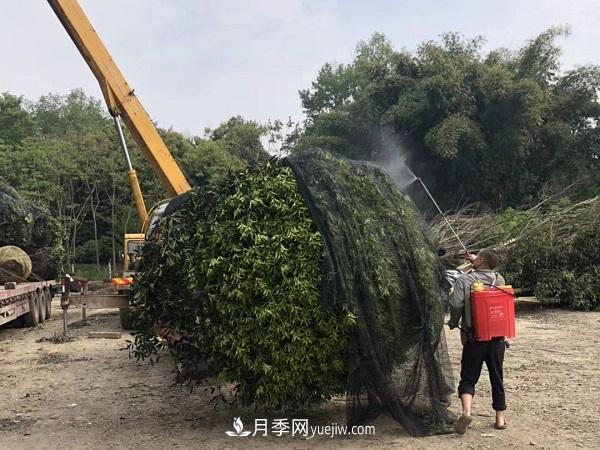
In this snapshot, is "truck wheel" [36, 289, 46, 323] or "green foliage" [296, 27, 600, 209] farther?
"green foliage" [296, 27, 600, 209]

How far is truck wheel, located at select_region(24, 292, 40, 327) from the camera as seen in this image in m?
13.6

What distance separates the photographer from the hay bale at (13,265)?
501 inches

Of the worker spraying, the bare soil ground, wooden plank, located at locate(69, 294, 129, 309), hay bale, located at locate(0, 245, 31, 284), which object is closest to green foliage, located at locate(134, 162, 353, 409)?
the bare soil ground

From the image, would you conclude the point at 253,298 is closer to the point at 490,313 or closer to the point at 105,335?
the point at 490,313

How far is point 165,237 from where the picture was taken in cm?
545

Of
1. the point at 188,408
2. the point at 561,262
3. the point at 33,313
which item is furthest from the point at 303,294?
the point at 33,313

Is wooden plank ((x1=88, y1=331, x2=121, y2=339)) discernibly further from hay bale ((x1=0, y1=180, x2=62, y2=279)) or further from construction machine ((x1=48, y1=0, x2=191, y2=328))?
hay bale ((x1=0, y1=180, x2=62, y2=279))

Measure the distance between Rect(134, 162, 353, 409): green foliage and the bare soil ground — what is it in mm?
558

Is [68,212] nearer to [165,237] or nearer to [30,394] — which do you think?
[30,394]

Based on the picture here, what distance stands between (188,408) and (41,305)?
9609 millimetres

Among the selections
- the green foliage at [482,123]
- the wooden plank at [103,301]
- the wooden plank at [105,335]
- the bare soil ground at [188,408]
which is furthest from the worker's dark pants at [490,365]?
the green foliage at [482,123]

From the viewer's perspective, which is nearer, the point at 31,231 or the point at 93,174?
the point at 31,231

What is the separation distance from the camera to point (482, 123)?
25.3m

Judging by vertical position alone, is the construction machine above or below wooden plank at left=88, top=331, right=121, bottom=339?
above
